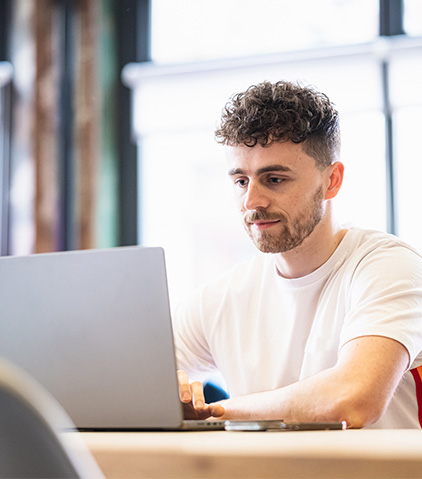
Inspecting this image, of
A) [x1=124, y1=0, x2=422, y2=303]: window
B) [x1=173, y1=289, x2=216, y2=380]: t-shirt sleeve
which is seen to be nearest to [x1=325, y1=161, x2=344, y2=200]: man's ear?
[x1=173, y1=289, x2=216, y2=380]: t-shirt sleeve

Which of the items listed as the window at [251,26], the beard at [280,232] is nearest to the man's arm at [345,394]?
the beard at [280,232]

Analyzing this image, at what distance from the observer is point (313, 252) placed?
1.69m

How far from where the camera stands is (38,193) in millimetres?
3445

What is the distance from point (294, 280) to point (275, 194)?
0.22m

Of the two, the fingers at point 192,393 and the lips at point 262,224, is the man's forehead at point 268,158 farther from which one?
the fingers at point 192,393

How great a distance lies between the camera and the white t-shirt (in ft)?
4.65

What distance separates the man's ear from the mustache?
0.56ft

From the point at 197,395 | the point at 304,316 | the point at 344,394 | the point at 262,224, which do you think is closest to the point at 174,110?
the point at 262,224

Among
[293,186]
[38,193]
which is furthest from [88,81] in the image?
[293,186]

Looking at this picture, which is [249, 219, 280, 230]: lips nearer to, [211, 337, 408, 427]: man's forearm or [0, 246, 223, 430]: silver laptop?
[211, 337, 408, 427]: man's forearm

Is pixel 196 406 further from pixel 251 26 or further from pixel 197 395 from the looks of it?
pixel 251 26

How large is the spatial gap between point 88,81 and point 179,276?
112 cm

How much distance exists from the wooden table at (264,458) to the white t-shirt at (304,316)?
689 mm

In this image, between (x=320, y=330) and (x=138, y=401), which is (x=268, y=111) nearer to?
(x=320, y=330)
